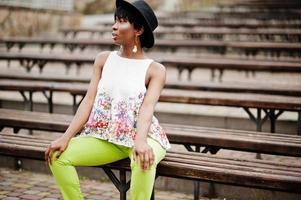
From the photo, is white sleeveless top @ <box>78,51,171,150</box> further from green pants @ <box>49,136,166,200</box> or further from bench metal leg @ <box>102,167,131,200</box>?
bench metal leg @ <box>102,167,131,200</box>

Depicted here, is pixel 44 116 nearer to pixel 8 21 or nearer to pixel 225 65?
pixel 225 65

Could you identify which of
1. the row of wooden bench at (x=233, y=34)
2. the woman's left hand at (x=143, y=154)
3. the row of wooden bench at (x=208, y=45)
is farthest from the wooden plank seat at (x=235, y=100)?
the row of wooden bench at (x=233, y=34)

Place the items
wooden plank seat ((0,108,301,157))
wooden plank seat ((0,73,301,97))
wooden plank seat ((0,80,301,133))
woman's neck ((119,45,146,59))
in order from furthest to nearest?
1. wooden plank seat ((0,73,301,97))
2. wooden plank seat ((0,80,301,133))
3. wooden plank seat ((0,108,301,157))
4. woman's neck ((119,45,146,59))

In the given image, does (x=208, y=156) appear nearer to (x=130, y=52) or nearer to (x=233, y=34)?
(x=130, y=52)

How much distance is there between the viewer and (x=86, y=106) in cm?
328

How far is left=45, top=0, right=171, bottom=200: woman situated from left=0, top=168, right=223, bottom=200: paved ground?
1.21m

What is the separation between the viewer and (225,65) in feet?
22.9

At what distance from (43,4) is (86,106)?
1266 centimetres

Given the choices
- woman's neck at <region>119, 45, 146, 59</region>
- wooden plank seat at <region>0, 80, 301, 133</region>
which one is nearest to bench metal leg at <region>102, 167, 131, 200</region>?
woman's neck at <region>119, 45, 146, 59</region>

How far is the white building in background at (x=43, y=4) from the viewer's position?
13.6m

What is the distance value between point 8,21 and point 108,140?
1114cm

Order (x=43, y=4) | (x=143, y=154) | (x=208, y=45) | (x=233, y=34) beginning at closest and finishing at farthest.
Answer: (x=143, y=154) < (x=208, y=45) < (x=233, y=34) < (x=43, y=4)

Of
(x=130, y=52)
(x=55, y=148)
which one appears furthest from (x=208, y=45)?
(x=55, y=148)

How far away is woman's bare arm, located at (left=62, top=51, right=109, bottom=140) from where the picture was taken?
10.4 ft
